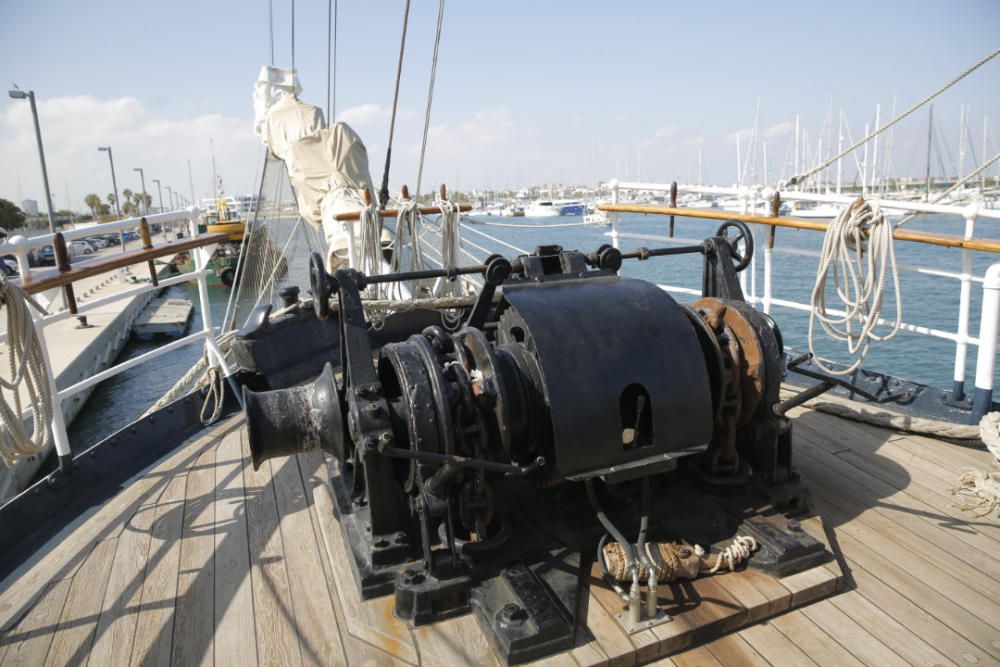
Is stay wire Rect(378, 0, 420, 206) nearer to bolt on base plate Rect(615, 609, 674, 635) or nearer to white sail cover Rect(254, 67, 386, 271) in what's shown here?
white sail cover Rect(254, 67, 386, 271)

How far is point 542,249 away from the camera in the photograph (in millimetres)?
2541

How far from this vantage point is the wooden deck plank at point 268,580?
1926 mm

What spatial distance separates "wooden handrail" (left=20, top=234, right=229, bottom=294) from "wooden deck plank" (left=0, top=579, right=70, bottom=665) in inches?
43.3

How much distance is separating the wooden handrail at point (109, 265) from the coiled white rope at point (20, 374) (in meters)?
0.11

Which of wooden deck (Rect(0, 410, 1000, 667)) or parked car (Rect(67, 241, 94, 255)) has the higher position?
wooden deck (Rect(0, 410, 1000, 667))

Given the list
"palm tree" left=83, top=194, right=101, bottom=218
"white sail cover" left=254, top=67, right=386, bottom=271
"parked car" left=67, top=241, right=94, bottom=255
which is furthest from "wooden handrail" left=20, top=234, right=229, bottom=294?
"palm tree" left=83, top=194, right=101, bottom=218

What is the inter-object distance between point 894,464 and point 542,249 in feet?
6.09

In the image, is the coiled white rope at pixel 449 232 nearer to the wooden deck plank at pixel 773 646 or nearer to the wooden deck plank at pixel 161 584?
the wooden deck plank at pixel 161 584

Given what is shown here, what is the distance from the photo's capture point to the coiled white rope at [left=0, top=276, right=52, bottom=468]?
230 centimetres

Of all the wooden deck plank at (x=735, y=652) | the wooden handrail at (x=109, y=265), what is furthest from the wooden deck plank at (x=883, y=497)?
the wooden handrail at (x=109, y=265)

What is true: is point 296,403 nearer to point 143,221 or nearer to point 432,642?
point 432,642

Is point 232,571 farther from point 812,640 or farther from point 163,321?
point 163,321

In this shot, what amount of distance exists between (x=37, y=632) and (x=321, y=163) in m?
5.44

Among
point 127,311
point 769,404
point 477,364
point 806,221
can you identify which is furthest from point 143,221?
point 127,311
